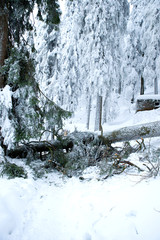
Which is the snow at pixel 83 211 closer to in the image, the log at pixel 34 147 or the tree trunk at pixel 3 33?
the log at pixel 34 147

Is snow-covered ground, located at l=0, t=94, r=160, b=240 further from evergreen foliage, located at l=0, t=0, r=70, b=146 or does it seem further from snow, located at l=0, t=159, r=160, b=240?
evergreen foliage, located at l=0, t=0, r=70, b=146

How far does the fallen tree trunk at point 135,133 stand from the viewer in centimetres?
495

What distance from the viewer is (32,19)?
13.9 ft

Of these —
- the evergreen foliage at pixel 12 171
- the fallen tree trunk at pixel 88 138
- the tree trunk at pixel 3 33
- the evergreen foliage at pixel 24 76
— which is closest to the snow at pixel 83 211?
the evergreen foliage at pixel 12 171

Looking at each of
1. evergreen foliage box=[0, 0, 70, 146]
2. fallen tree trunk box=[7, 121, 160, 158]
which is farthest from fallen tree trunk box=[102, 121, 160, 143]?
evergreen foliage box=[0, 0, 70, 146]

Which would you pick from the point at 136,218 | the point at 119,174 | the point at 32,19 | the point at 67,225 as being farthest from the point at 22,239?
the point at 32,19

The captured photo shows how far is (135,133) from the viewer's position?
505cm

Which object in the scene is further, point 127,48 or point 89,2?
point 127,48

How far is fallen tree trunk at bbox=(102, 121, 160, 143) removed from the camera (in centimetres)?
495

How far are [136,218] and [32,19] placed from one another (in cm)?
511

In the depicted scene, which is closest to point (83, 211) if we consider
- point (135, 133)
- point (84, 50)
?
point (135, 133)

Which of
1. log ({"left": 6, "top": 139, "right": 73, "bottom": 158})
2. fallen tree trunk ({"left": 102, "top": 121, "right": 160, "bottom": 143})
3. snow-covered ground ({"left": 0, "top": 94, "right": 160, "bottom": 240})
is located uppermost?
fallen tree trunk ({"left": 102, "top": 121, "right": 160, "bottom": 143})

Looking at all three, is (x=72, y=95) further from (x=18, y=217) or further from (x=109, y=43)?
(x=18, y=217)

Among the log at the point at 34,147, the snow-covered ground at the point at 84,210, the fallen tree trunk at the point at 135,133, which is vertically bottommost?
the snow-covered ground at the point at 84,210
